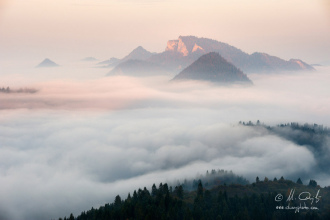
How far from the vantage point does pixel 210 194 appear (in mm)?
157875

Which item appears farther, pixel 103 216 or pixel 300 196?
pixel 300 196

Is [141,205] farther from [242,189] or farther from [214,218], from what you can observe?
[242,189]

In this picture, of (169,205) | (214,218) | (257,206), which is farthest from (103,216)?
(257,206)

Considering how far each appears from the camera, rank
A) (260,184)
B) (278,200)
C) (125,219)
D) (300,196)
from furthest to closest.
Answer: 1. (260,184)
2. (300,196)
3. (278,200)
4. (125,219)

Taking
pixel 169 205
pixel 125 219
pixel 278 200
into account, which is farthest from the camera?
pixel 278 200

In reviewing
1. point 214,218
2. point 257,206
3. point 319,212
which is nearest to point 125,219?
point 214,218

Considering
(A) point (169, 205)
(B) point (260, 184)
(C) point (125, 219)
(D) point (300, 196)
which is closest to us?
(C) point (125, 219)

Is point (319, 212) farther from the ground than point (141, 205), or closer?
closer

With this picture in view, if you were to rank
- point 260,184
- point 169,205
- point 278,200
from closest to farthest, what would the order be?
point 169,205 → point 278,200 → point 260,184

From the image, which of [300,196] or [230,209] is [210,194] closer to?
[230,209]

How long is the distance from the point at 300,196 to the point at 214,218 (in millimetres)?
52657

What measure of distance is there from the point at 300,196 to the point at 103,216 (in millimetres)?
87720

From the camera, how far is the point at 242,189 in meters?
174

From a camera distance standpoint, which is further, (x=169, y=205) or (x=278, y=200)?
(x=278, y=200)
